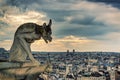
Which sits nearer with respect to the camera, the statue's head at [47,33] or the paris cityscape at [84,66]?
the statue's head at [47,33]

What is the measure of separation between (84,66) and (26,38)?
8550cm

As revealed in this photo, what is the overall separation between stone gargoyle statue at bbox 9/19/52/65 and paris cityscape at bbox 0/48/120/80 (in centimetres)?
5225

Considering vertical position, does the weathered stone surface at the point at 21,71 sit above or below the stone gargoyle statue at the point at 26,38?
below

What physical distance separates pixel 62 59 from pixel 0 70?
293 ft

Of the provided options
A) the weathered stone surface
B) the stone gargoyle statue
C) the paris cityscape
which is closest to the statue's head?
the stone gargoyle statue

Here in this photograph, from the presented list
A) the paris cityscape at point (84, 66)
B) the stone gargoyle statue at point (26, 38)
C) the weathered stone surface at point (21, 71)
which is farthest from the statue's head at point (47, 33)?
the paris cityscape at point (84, 66)

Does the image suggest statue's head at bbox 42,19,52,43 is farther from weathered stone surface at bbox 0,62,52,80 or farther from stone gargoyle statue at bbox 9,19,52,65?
weathered stone surface at bbox 0,62,52,80

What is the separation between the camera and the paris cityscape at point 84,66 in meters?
71.5

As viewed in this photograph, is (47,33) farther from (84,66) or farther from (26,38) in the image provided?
(84,66)

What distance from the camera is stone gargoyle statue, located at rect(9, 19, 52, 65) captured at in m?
5.45

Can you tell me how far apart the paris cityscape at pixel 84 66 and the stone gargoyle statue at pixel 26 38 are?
52.3 metres

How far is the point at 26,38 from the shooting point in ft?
18.3

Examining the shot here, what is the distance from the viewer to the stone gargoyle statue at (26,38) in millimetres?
5453

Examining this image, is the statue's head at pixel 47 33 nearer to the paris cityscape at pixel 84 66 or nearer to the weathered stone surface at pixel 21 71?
the weathered stone surface at pixel 21 71
